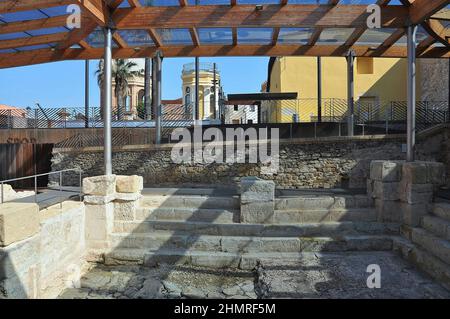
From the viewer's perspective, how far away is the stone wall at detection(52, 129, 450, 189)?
1362 cm

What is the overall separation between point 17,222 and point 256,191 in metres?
3.88

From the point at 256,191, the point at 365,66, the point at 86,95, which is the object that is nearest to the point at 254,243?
the point at 256,191

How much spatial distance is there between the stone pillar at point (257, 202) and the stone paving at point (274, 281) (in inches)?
36.3

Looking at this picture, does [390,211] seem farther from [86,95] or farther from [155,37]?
[86,95]

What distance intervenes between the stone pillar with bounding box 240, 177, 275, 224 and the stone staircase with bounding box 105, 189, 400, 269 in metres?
0.14

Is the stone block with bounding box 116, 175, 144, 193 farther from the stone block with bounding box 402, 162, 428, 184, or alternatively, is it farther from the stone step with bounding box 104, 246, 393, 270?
the stone block with bounding box 402, 162, 428, 184

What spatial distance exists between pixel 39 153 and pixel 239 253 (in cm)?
1160

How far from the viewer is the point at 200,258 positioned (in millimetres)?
5770

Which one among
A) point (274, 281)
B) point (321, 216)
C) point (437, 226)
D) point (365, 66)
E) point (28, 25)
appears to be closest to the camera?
point (274, 281)

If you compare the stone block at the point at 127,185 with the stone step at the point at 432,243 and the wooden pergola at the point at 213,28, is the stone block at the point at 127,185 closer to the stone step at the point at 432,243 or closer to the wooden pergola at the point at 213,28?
the wooden pergola at the point at 213,28

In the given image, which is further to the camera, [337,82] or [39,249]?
[337,82]

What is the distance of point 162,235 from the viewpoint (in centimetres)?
616

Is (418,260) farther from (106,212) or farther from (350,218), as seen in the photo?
(106,212)

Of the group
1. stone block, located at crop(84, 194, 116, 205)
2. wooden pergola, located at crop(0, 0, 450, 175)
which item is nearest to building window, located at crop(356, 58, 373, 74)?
wooden pergola, located at crop(0, 0, 450, 175)
